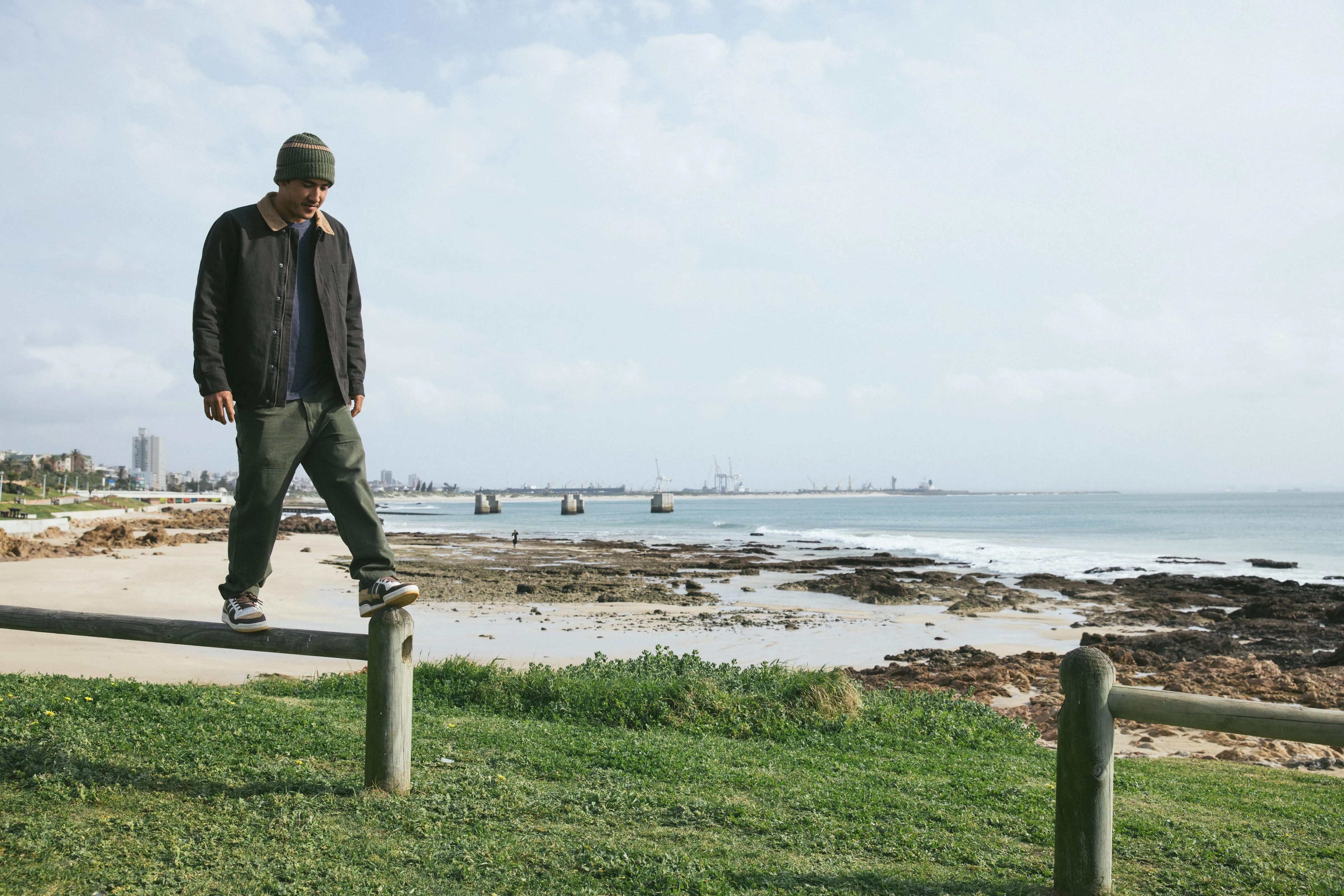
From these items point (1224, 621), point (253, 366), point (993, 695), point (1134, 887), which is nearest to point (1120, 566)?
point (1224, 621)

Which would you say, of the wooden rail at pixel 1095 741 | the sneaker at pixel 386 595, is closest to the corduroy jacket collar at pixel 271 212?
the sneaker at pixel 386 595

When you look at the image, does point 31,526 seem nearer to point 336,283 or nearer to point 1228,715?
point 336,283

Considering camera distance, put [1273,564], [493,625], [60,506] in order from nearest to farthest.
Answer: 1. [493,625]
2. [1273,564]
3. [60,506]

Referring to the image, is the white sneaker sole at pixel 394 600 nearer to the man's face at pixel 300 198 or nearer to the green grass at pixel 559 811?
the green grass at pixel 559 811

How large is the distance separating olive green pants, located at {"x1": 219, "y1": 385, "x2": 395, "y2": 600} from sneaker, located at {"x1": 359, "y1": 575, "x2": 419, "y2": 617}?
0.04m

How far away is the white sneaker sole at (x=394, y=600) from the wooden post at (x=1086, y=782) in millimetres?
2969

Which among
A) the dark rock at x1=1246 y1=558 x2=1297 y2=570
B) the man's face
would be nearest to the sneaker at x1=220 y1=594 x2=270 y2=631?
the man's face

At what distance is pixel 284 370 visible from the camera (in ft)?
13.2

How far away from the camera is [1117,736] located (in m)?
9.68

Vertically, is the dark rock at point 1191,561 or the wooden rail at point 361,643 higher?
the wooden rail at point 361,643

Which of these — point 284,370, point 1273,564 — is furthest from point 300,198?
point 1273,564

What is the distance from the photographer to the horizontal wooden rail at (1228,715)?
346 cm

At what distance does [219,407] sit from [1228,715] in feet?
14.8

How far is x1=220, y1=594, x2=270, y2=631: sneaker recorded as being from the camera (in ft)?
13.5
